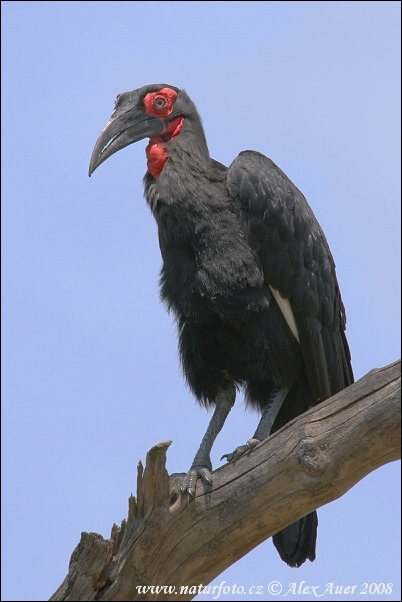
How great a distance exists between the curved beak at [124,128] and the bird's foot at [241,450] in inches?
81.5

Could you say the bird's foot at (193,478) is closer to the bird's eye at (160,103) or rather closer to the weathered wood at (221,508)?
the weathered wood at (221,508)

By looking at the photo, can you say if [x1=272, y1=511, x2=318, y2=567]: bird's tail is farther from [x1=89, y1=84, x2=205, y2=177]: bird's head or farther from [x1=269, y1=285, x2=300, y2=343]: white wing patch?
[x1=89, y1=84, x2=205, y2=177]: bird's head

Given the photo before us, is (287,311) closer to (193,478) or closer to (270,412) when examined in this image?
(270,412)

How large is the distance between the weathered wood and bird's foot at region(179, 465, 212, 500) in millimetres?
34

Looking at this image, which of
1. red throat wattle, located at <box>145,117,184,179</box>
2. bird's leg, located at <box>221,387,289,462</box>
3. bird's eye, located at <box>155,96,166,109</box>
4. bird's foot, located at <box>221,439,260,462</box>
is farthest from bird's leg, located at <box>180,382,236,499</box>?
bird's eye, located at <box>155,96,166,109</box>

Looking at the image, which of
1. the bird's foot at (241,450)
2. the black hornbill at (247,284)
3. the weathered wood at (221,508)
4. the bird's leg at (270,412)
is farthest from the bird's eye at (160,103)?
the weathered wood at (221,508)

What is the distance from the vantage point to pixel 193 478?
4871 millimetres

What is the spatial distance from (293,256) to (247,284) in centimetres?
39

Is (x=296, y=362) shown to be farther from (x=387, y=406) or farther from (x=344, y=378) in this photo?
Answer: (x=387, y=406)

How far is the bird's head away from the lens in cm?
609

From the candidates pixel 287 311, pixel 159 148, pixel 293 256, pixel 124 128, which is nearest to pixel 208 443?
pixel 287 311

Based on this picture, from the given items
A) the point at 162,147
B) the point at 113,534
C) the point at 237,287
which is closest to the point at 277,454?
the point at 113,534

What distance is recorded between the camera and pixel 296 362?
5.82 m

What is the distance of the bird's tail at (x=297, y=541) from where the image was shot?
5703 mm
